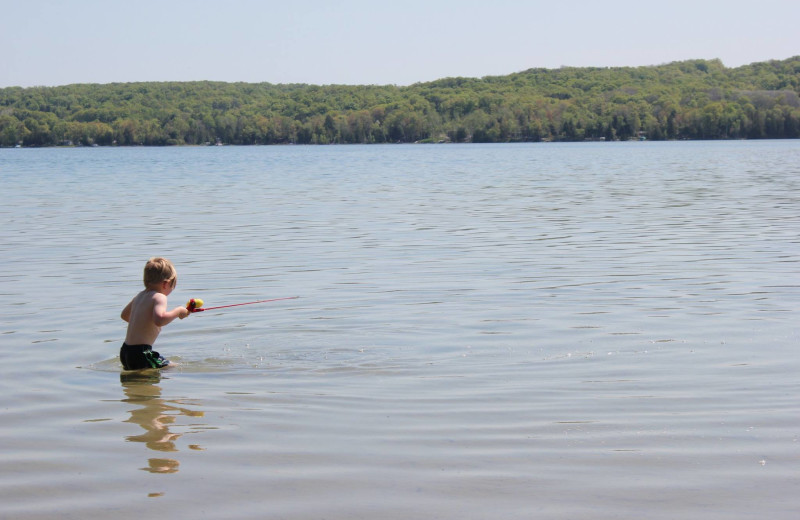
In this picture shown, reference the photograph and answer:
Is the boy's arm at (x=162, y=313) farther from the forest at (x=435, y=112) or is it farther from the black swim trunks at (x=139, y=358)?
the forest at (x=435, y=112)

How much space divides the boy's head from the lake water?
0.69 meters

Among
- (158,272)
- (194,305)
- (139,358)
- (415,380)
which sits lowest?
(415,380)

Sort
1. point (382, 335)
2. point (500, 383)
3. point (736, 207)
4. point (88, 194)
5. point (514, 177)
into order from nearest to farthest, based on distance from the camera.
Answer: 1. point (500, 383)
2. point (382, 335)
3. point (736, 207)
4. point (88, 194)
5. point (514, 177)

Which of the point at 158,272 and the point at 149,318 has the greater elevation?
the point at 158,272

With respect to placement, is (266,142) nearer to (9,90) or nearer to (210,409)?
(9,90)

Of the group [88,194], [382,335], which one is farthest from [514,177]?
[382,335]

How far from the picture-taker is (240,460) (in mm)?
5191

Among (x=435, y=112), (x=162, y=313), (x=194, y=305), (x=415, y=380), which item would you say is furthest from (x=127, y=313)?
(x=435, y=112)

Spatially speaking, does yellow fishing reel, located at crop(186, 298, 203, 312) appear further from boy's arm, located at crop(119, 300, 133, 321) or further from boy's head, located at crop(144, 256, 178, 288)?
boy's arm, located at crop(119, 300, 133, 321)

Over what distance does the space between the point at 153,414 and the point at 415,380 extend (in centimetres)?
190

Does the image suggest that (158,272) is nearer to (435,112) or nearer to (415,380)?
(415,380)

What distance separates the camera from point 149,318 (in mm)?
7633

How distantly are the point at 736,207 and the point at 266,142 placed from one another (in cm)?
14550

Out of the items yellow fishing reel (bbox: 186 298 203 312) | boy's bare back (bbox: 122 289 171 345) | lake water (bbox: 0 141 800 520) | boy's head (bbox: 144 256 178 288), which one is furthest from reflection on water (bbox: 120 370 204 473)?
boy's head (bbox: 144 256 178 288)
